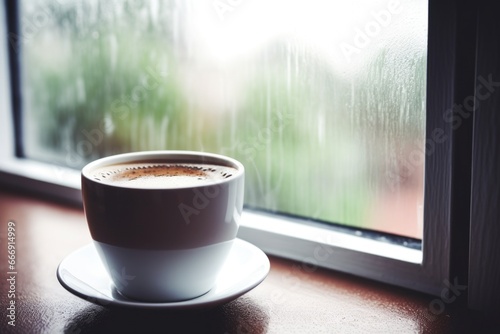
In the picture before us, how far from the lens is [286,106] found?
2.67 feet

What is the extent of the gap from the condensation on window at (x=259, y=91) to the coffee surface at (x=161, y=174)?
0.55 ft

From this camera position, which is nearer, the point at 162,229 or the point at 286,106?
the point at 162,229

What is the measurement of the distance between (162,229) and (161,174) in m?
0.11

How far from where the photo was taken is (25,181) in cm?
106

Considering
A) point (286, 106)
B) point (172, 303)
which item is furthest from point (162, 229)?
point (286, 106)

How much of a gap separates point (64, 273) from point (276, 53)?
1.21 feet

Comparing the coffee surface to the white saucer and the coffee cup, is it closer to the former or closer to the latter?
A: the coffee cup

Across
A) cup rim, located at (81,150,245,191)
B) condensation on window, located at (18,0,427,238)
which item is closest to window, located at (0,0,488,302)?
condensation on window, located at (18,0,427,238)

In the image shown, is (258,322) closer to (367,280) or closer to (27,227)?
(367,280)

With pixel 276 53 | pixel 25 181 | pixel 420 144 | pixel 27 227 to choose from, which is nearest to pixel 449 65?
pixel 420 144

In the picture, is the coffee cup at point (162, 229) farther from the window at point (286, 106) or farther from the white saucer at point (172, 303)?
the window at point (286, 106)

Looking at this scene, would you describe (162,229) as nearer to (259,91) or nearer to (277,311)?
(277,311)

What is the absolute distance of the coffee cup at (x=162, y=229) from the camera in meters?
0.59

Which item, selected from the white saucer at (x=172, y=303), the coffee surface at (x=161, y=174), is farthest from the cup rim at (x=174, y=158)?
the white saucer at (x=172, y=303)
